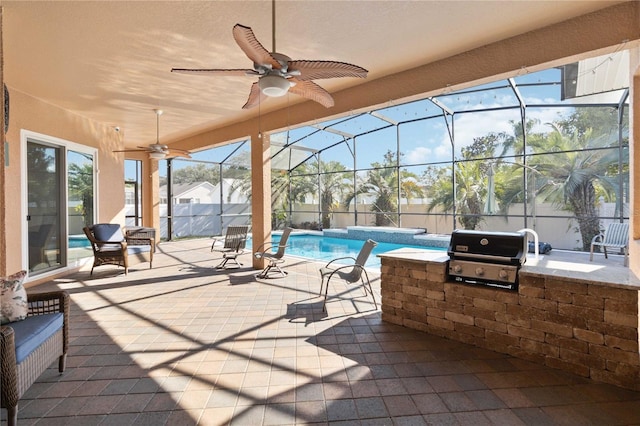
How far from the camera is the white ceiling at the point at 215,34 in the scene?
261 centimetres

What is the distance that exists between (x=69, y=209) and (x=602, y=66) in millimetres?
9597

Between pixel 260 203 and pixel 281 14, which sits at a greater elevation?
pixel 281 14

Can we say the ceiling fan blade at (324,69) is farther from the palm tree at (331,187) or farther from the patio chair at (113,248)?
the palm tree at (331,187)

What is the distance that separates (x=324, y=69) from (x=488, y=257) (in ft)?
6.69

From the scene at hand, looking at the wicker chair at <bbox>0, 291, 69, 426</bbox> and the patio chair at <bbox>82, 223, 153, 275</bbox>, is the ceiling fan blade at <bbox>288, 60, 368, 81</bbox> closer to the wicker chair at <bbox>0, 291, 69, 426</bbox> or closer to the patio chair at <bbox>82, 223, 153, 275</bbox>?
the wicker chair at <bbox>0, 291, 69, 426</bbox>

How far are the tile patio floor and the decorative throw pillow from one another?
20.6 inches

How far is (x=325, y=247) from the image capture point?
11.3 metres

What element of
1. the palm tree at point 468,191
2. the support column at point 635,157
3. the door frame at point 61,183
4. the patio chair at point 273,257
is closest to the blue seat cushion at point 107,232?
the door frame at point 61,183

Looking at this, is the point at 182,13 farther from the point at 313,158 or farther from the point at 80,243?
the point at 313,158

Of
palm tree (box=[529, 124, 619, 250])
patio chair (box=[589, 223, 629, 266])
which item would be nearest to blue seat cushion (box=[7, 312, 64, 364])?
patio chair (box=[589, 223, 629, 266])

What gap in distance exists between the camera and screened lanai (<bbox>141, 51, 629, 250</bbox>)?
8055 mm

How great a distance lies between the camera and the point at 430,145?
14.0 m

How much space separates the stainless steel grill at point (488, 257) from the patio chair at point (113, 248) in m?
5.07

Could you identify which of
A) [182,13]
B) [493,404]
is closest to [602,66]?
[493,404]
